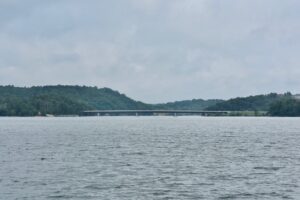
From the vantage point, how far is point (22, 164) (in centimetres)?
6266

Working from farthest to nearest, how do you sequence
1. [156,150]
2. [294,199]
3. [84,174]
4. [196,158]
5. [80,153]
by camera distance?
[156,150], [80,153], [196,158], [84,174], [294,199]

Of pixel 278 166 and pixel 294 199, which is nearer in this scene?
pixel 294 199

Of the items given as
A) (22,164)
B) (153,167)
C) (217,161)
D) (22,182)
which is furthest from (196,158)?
(22,182)

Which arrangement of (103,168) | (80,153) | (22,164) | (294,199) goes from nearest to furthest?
(294,199) → (103,168) → (22,164) → (80,153)

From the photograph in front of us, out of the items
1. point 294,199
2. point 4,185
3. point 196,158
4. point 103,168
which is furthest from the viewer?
point 196,158

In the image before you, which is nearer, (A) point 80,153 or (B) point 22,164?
(B) point 22,164

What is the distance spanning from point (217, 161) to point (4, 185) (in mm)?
26631

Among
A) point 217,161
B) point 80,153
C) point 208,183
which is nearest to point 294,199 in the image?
point 208,183

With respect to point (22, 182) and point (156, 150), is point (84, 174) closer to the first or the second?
point (22, 182)

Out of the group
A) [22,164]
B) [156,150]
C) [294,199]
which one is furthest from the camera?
[156,150]

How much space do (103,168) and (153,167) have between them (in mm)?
4847

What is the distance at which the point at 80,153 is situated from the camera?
252ft

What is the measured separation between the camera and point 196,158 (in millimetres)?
70062

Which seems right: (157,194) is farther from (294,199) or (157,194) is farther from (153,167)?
(153,167)
